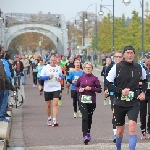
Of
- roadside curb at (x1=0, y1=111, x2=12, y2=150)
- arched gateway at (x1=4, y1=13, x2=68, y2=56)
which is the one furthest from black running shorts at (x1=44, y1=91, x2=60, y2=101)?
arched gateway at (x1=4, y1=13, x2=68, y2=56)

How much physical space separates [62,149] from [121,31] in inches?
2791

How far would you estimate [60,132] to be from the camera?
592 inches

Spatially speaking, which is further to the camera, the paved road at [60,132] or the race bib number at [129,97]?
the paved road at [60,132]

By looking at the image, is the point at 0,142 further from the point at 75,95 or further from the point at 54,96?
the point at 75,95

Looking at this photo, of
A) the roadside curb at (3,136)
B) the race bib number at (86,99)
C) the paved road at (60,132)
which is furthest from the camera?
the race bib number at (86,99)

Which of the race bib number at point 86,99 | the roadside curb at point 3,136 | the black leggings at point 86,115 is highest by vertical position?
the race bib number at point 86,99

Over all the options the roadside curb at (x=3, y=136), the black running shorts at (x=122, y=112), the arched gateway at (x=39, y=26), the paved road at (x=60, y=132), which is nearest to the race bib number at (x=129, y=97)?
the black running shorts at (x=122, y=112)

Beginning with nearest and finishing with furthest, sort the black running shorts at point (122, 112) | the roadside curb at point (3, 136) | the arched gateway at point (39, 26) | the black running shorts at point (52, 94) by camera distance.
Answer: the black running shorts at point (122, 112)
the roadside curb at point (3, 136)
the black running shorts at point (52, 94)
the arched gateway at point (39, 26)

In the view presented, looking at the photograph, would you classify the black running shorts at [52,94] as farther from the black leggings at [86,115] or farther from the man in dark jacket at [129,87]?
the man in dark jacket at [129,87]

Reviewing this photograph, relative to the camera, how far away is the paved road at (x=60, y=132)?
12.6 meters

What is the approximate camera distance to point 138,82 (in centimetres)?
1062

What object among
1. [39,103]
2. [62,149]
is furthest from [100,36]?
[62,149]

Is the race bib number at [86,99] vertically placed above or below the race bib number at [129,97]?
below

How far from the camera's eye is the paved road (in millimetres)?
12648
